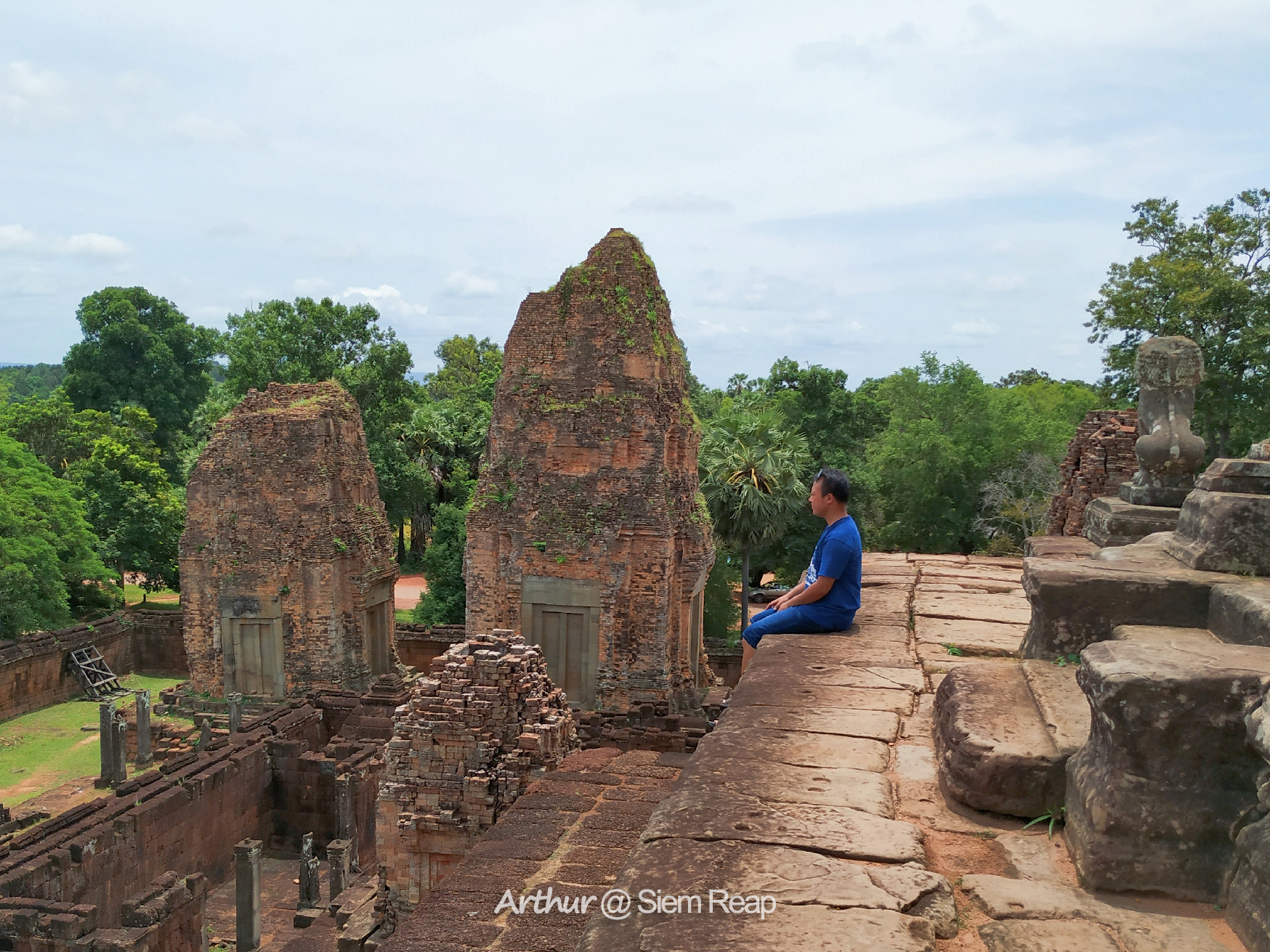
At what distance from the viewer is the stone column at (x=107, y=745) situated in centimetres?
1561

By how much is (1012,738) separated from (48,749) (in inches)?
824

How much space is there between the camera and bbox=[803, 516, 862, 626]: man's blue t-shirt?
14.9ft

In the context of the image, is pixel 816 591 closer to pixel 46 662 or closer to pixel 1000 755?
pixel 1000 755

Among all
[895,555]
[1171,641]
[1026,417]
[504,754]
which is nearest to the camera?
[1171,641]

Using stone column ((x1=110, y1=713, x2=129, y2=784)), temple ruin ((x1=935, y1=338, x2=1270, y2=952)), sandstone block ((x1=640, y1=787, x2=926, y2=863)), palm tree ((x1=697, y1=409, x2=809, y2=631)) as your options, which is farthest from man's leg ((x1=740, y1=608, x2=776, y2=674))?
palm tree ((x1=697, y1=409, x2=809, y2=631))

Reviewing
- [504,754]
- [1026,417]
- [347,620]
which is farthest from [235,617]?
[1026,417]

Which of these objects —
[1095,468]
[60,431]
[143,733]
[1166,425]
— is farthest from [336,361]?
[1166,425]

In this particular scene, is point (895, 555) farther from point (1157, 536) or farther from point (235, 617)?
point (235, 617)

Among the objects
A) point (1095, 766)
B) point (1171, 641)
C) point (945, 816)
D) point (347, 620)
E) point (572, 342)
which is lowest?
point (347, 620)

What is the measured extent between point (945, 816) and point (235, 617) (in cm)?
1792

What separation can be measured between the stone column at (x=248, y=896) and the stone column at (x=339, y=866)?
100cm

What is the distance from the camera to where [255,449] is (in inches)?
712

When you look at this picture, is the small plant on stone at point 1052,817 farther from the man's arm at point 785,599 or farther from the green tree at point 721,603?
the green tree at point 721,603

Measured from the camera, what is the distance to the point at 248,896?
11180 millimetres
